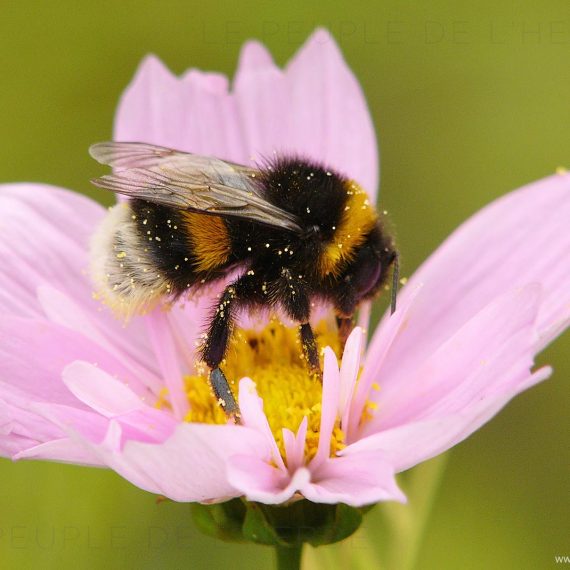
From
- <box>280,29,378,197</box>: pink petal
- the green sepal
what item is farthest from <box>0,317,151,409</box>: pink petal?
<box>280,29,378,197</box>: pink petal

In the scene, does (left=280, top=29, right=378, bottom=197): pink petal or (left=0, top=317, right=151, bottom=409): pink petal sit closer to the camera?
(left=0, top=317, right=151, bottom=409): pink petal

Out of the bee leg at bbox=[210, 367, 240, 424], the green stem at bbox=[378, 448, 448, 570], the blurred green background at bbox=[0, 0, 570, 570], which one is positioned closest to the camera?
the bee leg at bbox=[210, 367, 240, 424]

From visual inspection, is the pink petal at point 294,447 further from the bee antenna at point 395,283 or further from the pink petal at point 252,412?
the bee antenna at point 395,283

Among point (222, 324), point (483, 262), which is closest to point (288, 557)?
point (222, 324)

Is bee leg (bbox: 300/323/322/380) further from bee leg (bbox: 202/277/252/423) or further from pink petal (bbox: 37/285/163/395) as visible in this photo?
pink petal (bbox: 37/285/163/395)

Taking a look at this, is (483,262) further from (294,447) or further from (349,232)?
(294,447)

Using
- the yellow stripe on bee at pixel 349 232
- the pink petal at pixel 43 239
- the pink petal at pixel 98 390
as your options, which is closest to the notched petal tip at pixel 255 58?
the pink petal at pixel 43 239

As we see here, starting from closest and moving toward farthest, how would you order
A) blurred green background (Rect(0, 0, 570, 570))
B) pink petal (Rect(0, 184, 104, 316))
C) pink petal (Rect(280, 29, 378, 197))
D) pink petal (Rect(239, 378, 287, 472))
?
1. pink petal (Rect(239, 378, 287, 472))
2. pink petal (Rect(0, 184, 104, 316))
3. pink petal (Rect(280, 29, 378, 197))
4. blurred green background (Rect(0, 0, 570, 570))
